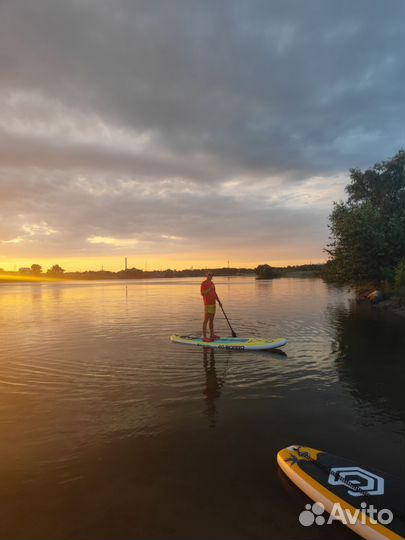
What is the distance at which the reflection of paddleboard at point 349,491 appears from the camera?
4.84 metres

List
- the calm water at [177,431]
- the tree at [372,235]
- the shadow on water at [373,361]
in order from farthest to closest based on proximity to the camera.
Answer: the tree at [372,235], the shadow on water at [373,361], the calm water at [177,431]

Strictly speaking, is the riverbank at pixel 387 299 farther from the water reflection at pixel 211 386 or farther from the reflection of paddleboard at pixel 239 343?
the water reflection at pixel 211 386

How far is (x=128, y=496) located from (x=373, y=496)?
149 inches

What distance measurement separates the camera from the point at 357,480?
5.60 meters

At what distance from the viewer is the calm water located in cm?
506

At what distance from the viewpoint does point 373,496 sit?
5.36 m

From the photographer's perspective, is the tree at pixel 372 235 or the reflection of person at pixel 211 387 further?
the tree at pixel 372 235

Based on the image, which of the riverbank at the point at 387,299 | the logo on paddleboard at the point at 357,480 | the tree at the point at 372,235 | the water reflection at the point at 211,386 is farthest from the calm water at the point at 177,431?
the tree at the point at 372,235

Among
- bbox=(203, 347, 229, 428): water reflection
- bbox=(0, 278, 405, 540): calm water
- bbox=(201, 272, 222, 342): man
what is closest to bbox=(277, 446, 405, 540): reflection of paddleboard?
bbox=(0, 278, 405, 540): calm water

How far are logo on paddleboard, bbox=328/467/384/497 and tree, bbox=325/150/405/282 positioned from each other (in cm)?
3179

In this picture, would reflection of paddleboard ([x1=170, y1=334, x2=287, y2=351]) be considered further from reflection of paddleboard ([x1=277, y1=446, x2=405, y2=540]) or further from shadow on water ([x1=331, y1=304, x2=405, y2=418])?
reflection of paddleboard ([x1=277, y1=446, x2=405, y2=540])

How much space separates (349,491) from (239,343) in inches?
385

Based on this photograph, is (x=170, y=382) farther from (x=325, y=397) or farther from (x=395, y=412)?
(x=395, y=412)

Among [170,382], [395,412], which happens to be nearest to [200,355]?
[170,382]
